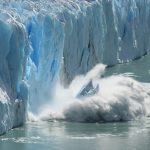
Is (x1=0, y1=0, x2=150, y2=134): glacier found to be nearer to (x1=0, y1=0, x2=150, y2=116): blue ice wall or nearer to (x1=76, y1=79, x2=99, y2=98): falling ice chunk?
(x1=0, y1=0, x2=150, y2=116): blue ice wall

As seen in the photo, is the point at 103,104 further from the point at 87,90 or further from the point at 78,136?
the point at 78,136

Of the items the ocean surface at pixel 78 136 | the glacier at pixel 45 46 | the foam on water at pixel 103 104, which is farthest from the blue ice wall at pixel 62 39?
the ocean surface at pixel 78 136

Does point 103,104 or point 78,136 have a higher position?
point 103,104

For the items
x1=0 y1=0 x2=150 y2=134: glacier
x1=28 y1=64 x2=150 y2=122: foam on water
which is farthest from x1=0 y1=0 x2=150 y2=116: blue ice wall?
x1=28 y1=64 x2=150 y2=122: foam on water

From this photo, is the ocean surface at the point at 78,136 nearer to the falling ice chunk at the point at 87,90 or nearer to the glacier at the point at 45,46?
the glacier at the point at 45,46

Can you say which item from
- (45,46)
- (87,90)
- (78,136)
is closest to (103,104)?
(87,90)
